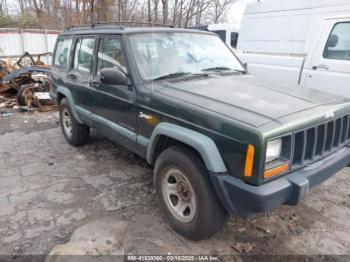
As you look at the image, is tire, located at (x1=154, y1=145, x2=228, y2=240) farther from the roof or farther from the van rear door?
the van rear door

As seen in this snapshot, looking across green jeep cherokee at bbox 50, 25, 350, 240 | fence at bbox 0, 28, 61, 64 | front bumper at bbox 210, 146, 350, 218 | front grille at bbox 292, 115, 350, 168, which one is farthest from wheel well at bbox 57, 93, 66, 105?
fence at bbox 0, 28, 61, 64

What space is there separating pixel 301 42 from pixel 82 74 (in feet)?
12.8

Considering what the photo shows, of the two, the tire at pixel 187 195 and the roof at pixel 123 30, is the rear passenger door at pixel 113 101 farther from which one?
the tire at pixel 187 195

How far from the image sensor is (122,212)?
337 cm

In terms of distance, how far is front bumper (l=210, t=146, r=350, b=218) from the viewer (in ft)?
7.30

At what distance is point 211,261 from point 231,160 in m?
0.96

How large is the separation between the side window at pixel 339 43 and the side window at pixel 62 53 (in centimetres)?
420

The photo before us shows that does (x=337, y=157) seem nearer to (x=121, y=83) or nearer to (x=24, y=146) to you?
(x=121, y=83)

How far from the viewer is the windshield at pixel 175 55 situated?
3.34 m

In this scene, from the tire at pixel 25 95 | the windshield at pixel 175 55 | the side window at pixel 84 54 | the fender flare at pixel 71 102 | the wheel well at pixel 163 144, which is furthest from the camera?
the tire at pixel 25 95

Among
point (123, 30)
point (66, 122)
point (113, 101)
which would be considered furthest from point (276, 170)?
point (66, 122)

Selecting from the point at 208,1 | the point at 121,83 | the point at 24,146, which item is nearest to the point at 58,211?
the point at 121,83

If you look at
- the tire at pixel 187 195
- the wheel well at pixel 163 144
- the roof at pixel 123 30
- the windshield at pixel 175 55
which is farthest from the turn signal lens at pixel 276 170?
the roof at pixel 123 30

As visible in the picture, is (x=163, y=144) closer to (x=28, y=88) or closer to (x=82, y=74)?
(x=82, y=74)
